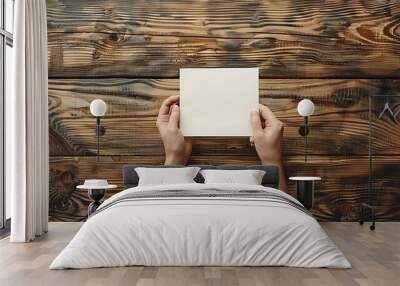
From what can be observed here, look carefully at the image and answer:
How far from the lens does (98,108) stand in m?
6.59

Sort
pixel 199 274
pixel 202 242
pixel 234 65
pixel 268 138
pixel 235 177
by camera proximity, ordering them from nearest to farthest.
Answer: pixel 199 274 < pixel 202 242 < pixel 235 177 < pixel 268 138 < pixel 234 65

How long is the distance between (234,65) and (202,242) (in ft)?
9.55

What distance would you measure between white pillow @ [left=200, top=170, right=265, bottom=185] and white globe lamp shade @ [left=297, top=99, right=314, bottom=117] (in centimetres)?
→ 77

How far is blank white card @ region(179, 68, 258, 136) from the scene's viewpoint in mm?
6801

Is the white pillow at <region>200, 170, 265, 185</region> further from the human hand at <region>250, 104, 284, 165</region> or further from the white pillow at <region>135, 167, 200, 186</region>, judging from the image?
the human hand at <region>250, 104, 284, 165</region>

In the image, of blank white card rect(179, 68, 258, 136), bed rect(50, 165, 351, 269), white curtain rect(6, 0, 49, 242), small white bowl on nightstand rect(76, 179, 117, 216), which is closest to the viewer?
bed rect(50, 165, 351, 269)

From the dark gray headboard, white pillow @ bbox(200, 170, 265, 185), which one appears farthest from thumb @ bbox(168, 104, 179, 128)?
white pillow @ bbox(200, 170, 265, 185)

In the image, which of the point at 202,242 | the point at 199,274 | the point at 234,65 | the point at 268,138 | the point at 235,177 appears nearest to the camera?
the point at 199,274

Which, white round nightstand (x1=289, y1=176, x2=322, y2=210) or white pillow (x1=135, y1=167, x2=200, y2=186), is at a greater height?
white pillow (x1=135, y1=167, x2=200, y2=186)

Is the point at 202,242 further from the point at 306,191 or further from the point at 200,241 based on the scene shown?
the point at 306,191

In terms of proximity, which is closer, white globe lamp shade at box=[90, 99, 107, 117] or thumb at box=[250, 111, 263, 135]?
white globe lamp shade at box=[90, 99, 107, 117]

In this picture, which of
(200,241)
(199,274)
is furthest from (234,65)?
(199,274)

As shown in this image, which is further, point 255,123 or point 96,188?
point 255,123

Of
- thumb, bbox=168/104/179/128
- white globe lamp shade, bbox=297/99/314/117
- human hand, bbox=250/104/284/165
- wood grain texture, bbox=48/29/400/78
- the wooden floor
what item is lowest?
the wooden floor
